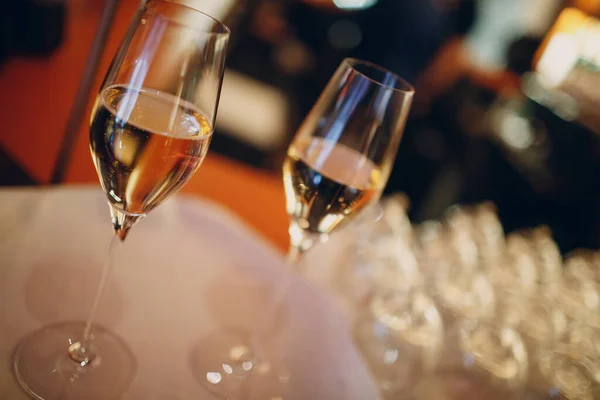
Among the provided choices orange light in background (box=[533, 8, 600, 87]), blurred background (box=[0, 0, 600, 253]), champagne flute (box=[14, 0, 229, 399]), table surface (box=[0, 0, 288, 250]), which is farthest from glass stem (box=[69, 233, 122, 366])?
orange light in background (box=[533, 8, 600, 87])

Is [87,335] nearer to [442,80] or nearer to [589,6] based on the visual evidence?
[442,80]

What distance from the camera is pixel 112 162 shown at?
0.45 meters

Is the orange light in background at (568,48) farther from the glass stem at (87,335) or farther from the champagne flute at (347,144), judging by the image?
the glass stem at (87,335)

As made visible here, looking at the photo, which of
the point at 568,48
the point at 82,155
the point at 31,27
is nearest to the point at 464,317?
the point at 82,155

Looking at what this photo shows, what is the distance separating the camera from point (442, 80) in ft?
11.5

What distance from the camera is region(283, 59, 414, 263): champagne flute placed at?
590 mm

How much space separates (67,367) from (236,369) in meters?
0.17

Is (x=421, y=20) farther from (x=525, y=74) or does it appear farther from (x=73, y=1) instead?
(x=73, y=1)

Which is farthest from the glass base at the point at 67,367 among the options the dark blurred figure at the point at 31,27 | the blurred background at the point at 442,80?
the dark blurred figure at the point at 31,27

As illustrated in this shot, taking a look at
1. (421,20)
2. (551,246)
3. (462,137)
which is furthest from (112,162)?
(462,137)

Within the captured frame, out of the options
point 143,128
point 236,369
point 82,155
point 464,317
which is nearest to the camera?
point 143,128

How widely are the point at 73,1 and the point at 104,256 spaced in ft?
9.14

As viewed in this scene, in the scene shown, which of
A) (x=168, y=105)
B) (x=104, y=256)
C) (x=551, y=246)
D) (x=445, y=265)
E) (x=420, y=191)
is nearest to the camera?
(x=168, y=105)

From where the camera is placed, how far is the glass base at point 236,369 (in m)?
0.53
